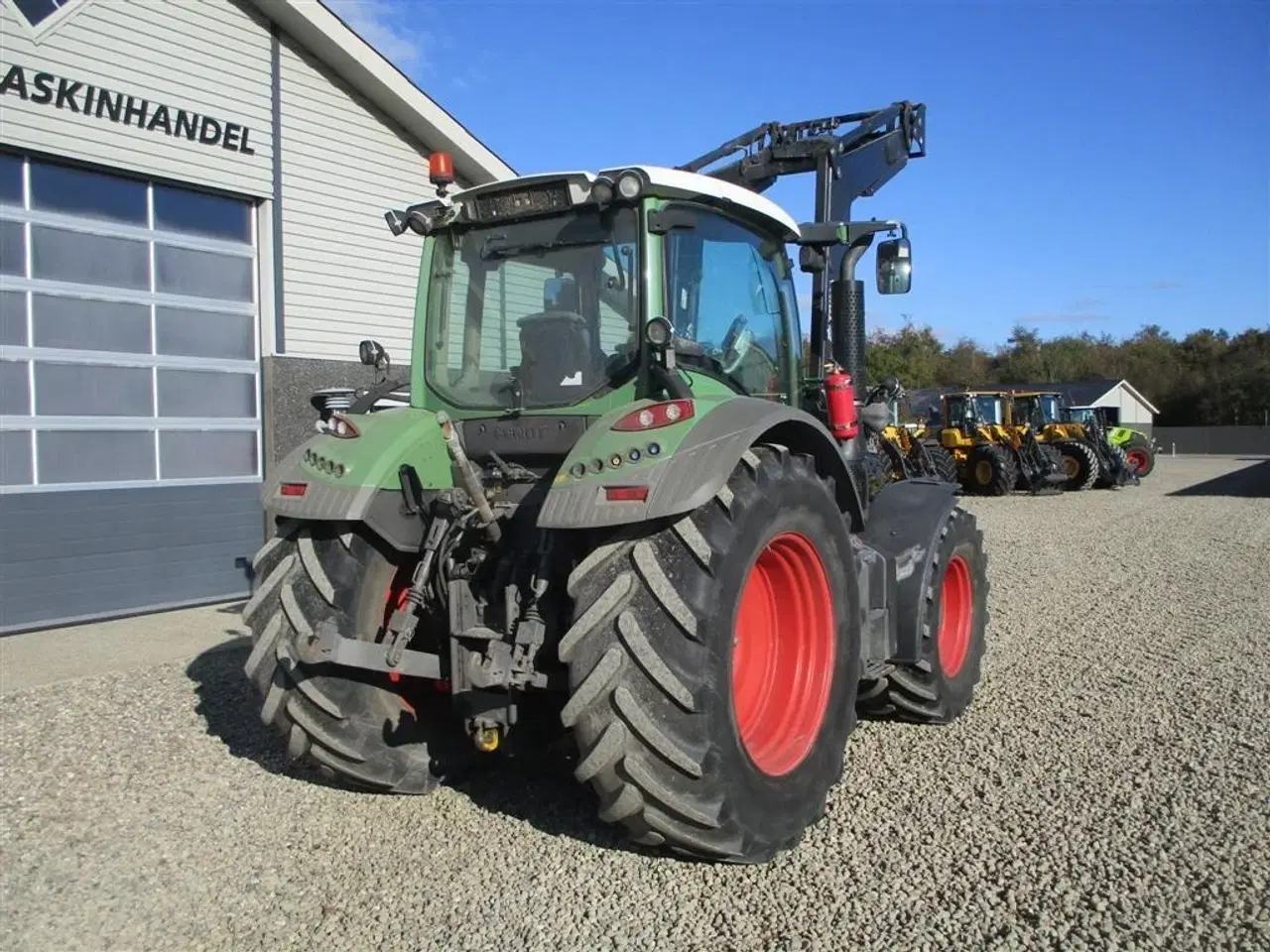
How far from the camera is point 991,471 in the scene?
72.5 feet

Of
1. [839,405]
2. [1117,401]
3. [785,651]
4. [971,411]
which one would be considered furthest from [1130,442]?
[1117,401]

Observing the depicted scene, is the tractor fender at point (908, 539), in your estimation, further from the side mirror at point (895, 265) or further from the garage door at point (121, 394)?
the garage door at point (121, 394)

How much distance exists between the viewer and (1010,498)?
836 inches

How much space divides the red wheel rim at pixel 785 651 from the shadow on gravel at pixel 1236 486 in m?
20.0

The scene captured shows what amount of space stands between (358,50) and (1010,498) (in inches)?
637

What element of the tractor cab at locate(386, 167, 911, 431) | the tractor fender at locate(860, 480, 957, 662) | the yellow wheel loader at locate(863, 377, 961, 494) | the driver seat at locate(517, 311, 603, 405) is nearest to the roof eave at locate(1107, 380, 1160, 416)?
the yellow wheel loader at locate(863, 377, 961, 494)

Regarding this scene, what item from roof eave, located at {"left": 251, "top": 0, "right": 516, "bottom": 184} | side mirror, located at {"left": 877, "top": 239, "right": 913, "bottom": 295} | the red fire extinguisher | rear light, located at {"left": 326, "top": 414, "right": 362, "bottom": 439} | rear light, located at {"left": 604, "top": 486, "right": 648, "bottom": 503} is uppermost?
roof eave, located at {"left": 251, "top": 0, "right": 516, "bottom": 184}

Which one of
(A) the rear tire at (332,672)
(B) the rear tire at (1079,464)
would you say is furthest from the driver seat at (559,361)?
(B) the rear tire at (1079,464)

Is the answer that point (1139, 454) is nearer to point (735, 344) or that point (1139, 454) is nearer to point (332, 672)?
point (735, 344)

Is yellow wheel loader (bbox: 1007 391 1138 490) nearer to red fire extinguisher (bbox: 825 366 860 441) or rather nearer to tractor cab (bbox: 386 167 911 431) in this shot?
red fire extinguisher (bbox: 825 366 860 441)

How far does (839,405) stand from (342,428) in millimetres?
2194

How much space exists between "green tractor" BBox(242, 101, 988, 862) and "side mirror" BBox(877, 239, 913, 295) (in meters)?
0.02

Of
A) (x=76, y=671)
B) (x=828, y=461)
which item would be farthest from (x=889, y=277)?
(x=76, y=671)

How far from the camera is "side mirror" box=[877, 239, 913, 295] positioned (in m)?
5.16
